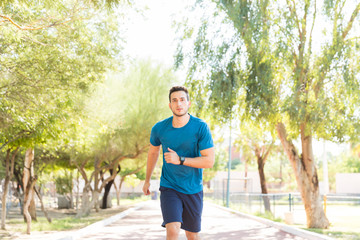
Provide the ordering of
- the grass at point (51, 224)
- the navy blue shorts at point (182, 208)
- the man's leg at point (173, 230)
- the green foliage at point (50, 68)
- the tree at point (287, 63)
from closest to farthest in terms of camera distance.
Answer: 1. the man's leg at point (173, 230)
2. the navy blue shorts at point (182, 208)
3. the green foliage at point (50, 68)
4. the tree at point (287, 63)
5. the grass at point (51, 224)

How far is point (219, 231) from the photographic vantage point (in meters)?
14.7

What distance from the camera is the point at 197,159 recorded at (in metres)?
4.77

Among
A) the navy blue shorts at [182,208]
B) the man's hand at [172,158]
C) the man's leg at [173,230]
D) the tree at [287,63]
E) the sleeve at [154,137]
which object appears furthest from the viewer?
the tree at [287,63]

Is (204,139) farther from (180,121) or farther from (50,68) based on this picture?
(50,68)

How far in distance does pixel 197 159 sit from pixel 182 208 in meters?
0.57

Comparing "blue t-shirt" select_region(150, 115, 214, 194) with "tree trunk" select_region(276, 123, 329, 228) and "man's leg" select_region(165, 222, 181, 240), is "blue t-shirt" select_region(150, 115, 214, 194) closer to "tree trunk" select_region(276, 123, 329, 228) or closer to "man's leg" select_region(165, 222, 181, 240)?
"man's leg" select_region(165, 222, 181, 240)

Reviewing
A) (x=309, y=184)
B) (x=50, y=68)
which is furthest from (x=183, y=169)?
(x=309, y=184)

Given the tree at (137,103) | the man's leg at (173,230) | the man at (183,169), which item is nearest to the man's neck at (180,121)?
the man at (183,169)

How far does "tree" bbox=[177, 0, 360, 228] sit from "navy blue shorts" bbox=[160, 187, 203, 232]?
867 centimetres

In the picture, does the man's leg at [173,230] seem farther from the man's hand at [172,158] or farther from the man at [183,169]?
the man's hand at [172,158]

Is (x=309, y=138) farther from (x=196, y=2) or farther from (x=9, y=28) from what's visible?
(x=9, y=28)

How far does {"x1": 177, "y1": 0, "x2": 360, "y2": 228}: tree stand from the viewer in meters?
13.3

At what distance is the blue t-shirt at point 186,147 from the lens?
16.1ft

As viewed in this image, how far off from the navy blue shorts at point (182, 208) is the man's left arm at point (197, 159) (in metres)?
0.40
